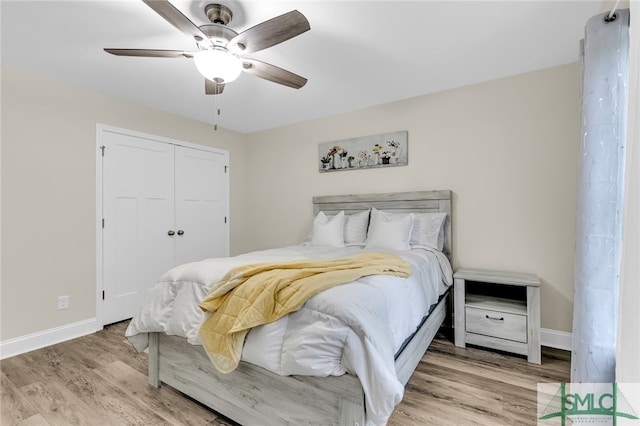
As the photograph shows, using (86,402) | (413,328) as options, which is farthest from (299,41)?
(86,402)

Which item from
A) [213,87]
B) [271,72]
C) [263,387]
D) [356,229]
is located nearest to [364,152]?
[356,229]

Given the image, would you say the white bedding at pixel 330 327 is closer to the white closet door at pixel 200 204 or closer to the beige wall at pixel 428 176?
the beige wall at pixel 428 176

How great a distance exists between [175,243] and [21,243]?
4.50 ft

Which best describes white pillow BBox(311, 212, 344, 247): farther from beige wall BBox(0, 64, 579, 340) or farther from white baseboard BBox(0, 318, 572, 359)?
white baseboard BBox(0, 318, 572, 359)

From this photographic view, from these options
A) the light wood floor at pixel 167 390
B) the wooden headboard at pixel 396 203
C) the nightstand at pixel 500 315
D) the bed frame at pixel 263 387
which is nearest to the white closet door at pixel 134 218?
the light wood floor at pixel 167 390

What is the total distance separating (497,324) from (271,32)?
261 centimetres

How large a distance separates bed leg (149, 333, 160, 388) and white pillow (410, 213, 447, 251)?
85.5 inches

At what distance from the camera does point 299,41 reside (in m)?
2.13

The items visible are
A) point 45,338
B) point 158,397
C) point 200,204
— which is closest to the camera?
point 158,397

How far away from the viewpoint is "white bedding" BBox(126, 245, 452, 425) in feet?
4.00

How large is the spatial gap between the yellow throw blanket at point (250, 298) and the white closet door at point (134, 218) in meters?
2.17

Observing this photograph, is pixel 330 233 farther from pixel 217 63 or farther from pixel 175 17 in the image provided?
pixel 175 17

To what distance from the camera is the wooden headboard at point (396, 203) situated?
2.90 metres

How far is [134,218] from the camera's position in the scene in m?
3.27
